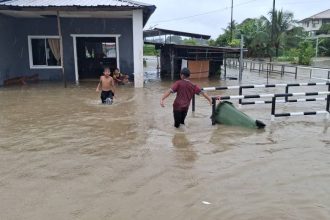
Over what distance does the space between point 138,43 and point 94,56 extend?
4.55 metres

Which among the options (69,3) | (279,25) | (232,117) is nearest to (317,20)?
(279,25)

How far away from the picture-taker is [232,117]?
871 cm

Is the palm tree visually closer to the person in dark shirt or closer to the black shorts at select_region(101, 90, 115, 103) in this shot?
the black shorts at select_region(101, 90, 115, 103)

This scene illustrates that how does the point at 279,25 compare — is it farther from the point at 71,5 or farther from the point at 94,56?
the point at 71,5

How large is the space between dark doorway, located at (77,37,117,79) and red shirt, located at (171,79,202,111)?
474 inches

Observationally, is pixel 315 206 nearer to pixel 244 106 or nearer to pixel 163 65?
pixel 244 106

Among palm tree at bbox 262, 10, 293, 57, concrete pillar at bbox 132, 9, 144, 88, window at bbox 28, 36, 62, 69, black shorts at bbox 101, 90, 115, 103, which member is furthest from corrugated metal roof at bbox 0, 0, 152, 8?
palm tree at bbox 262, 10, 293, 57

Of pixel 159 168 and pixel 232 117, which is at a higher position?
pixel 232 117

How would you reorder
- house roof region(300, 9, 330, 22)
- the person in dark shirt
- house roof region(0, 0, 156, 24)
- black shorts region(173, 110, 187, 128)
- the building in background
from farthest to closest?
house roof region(300, 9, 330, 22) → the building in background → house roof region(0, 0, 156, 24) → black shorts region(173, 110, 187, 128) → the person in dark shirt

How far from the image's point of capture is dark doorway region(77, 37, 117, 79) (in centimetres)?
1958

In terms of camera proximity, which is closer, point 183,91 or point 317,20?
point 183,91

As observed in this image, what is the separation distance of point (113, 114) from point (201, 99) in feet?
13.4

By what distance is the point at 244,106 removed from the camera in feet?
38.4

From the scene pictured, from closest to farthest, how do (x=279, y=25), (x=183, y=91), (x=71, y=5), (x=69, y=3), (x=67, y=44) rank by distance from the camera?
(x=183, y=91) < (x=71, y=5) < (x=69, y=3) < (x=67, y=44) < (x=279, y=25)
